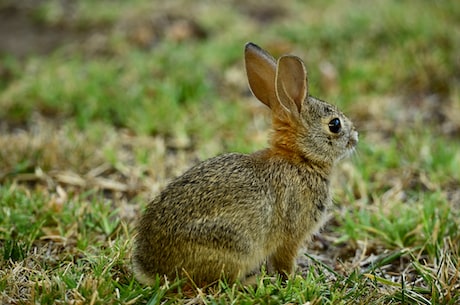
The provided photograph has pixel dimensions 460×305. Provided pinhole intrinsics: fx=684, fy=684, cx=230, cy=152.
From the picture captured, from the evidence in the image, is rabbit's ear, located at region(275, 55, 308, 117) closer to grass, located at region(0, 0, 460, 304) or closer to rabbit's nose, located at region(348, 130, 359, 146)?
rabbit's nose, located at region(348, 130, 359, 146)

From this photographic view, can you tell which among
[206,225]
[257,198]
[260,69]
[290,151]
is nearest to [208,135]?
[260,69]

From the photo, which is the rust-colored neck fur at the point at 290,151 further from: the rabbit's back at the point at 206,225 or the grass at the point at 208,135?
Result: the grass at the point at 208,135

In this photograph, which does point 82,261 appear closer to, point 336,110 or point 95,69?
point 336,110

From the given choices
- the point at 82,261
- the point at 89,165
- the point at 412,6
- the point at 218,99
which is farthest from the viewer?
the point at 412,6

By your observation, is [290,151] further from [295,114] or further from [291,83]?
[291,83]

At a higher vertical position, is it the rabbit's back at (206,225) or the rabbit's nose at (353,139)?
the rabbit's nose at (353,139)

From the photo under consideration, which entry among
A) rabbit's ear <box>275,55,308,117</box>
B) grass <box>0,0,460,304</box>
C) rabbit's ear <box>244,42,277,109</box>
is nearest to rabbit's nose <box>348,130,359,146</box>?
rabbit's ear <box>275,55,308,117</box>

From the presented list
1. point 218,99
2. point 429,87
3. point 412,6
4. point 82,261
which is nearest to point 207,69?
point 218,99

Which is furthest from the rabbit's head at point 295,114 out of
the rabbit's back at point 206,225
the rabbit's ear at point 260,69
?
the rabbit's back at point 206,225
